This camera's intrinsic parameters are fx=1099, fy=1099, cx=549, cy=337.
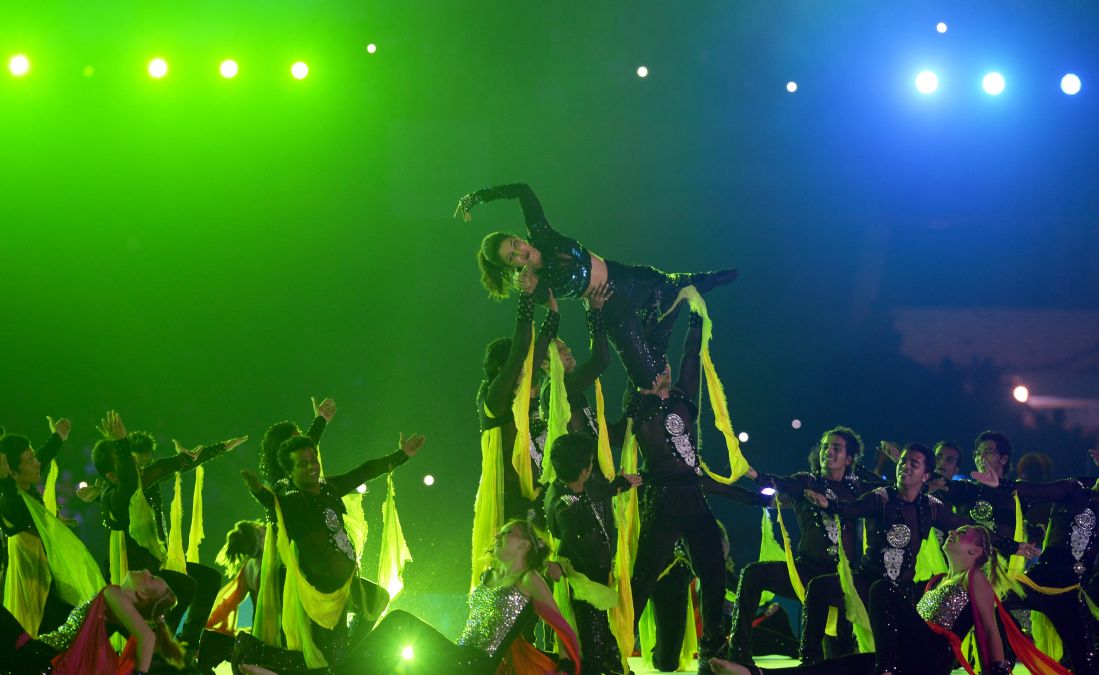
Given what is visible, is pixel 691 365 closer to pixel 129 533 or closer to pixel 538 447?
pixel 538 447

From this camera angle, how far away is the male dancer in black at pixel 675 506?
4887mm

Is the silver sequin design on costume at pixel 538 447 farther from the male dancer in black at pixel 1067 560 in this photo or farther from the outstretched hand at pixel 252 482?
the male dancer in black at pixel 1067 560

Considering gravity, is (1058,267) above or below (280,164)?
below

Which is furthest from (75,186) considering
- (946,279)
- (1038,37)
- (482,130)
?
(1038,37)

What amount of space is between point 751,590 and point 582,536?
111cm

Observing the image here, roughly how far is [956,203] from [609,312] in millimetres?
3643

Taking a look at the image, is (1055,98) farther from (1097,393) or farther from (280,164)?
(280,164)

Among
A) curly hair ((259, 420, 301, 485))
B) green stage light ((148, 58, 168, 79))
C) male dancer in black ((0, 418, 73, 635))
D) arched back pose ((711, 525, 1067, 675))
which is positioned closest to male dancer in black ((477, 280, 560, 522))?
curly hair ((259, 420, 301, 485))

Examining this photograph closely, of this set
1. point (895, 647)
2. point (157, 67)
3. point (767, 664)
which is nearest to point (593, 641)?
point (895, 647)

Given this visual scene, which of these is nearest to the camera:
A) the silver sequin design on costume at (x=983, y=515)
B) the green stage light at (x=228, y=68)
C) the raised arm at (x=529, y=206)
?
the raised arm at (x=529, y=206)

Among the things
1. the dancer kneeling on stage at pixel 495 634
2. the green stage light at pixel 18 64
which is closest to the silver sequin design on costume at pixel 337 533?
the dancer kneeling on stage at pixel 495 634

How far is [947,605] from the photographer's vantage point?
4.55 meters

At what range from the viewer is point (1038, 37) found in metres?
7.41

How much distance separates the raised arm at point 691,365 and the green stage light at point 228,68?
390 centimetres
